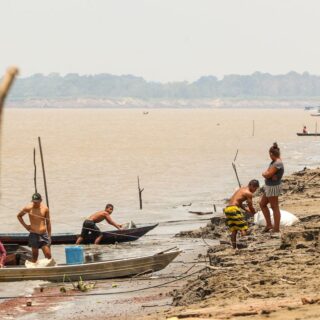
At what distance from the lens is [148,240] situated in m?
22.0

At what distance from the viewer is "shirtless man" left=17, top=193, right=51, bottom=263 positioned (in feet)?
49.6

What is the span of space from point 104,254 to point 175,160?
42.0m

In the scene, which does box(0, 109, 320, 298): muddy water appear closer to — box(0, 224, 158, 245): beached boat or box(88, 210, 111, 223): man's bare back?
box(0, 224, 158, 245): beached boat

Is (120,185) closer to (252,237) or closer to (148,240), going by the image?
(148,240)

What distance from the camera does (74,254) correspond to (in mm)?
15938

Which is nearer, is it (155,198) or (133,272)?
(133,272)

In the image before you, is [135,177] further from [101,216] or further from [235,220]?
[235,220]

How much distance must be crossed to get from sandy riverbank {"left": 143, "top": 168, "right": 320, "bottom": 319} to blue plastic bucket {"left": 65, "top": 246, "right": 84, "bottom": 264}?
2322 millimetres

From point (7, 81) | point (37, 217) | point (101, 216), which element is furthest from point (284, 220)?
point (7, 81)

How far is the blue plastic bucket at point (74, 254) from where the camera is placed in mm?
15883

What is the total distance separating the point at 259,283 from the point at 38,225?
520 cm

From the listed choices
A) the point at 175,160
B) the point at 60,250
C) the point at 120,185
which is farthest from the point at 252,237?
the point at 175,160

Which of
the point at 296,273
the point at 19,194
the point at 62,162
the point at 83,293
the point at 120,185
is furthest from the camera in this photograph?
the point at 62,162

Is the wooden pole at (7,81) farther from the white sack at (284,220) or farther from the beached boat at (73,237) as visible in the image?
the beached boat at (73,237)
